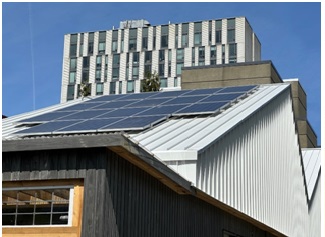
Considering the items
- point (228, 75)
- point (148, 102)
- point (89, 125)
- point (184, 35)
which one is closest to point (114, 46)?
point (184, 35)

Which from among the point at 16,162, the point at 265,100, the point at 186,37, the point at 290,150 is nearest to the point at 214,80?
the point at 290,150

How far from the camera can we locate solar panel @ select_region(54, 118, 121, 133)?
16062 millimetres

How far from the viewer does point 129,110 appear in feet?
65.7

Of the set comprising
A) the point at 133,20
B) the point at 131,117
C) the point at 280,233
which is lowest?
the point at 280,233

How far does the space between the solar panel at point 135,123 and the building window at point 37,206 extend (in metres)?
4.34

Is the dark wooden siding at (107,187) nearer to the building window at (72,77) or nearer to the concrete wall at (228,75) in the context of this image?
the concrete wall at (228,75)

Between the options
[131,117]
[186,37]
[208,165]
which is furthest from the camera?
[186,37]

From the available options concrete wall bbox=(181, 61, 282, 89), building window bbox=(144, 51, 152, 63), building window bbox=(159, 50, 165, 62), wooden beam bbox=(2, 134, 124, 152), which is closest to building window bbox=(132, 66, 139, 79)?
building window bbox=(144, 51, 152, 63)

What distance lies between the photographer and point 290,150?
1093 inches

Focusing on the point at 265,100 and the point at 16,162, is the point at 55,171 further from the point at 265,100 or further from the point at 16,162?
the point at 265,100

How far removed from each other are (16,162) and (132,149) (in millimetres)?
2374

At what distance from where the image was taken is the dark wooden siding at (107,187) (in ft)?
37.1

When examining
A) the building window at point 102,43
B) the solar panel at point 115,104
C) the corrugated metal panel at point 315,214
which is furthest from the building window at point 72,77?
the solar panel at point 115,104

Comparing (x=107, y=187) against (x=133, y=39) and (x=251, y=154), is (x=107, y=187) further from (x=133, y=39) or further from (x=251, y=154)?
(x=133, y=39)
